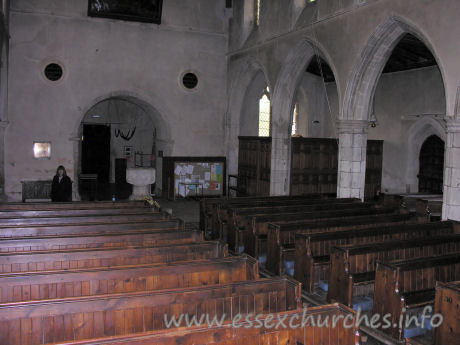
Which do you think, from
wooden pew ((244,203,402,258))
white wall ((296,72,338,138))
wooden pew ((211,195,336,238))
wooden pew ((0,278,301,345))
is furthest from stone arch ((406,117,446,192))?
wooden pew ((0,278,301,345))

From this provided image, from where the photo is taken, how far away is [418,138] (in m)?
14.8

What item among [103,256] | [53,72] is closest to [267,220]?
[103,256]

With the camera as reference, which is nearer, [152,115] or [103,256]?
[103,256]

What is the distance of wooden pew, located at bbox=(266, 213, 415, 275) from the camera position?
22.1ft

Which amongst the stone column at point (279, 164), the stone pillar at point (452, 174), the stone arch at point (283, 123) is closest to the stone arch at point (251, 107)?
the stone arch at point (283, 123)

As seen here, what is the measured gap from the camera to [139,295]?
11.6 feet

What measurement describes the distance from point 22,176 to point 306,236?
10.4m

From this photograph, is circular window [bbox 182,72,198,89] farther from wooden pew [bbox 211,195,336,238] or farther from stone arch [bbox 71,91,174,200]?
wooden pew [bbox 211,195,336,238]

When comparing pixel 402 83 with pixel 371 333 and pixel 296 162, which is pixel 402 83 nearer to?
pixel 296 162

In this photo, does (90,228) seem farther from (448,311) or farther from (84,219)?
(448,311)

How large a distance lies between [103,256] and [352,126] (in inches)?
279

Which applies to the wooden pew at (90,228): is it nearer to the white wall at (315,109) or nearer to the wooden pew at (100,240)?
the wooden pew at (100,240)

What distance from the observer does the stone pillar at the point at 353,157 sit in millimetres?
10250

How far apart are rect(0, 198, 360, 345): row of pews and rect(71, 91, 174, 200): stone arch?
27.7 feet
